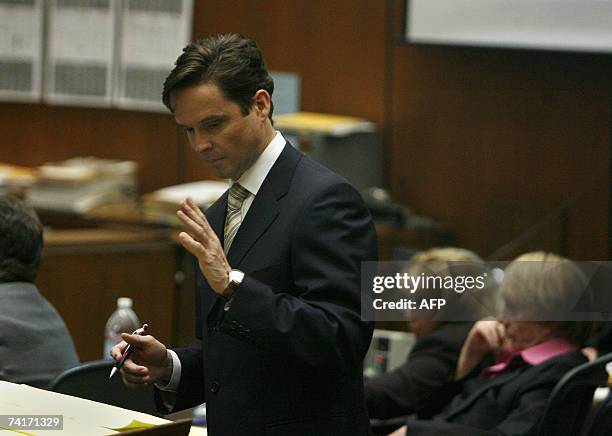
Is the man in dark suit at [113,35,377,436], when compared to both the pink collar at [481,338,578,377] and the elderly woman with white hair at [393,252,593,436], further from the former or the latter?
the pink collar at [481,338,578,377]

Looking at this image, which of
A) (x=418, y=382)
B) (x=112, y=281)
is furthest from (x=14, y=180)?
(x=418, y=382)

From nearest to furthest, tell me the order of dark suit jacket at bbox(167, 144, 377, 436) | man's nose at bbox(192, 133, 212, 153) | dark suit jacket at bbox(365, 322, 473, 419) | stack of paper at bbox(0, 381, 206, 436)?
1. stack of paper at bbox(0, 381, 206, 436)
2. dark suit jacket at bbox(167, 144, 377, 436)
3. man's nose at bbox(192, 133, 212, 153)
4. dark suit jacket at bbox(365, 322, 473, 419)

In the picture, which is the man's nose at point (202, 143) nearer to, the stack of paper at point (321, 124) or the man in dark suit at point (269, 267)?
the man in dark suit at point (269, 267)

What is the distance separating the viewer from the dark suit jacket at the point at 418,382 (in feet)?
11.1

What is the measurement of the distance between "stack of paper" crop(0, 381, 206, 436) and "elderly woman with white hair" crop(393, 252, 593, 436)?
1.29 m

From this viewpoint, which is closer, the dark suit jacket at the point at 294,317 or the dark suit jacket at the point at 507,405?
the dark suit jacket at the point at 294,317

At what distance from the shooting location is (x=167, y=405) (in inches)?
82.3

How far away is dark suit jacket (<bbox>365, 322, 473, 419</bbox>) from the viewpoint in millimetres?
3379

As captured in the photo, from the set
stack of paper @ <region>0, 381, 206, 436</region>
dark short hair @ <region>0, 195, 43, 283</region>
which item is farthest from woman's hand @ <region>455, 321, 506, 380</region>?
stack of paper @ <region>0, 381, 206, 436</region>

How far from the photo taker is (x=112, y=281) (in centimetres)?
491

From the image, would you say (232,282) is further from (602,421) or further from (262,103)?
(602,421)

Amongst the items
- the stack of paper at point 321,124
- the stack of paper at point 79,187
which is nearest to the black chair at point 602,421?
the stack of paper at point 321,124

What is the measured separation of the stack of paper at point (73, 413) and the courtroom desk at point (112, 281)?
292 cm

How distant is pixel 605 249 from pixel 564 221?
219 millimetres
